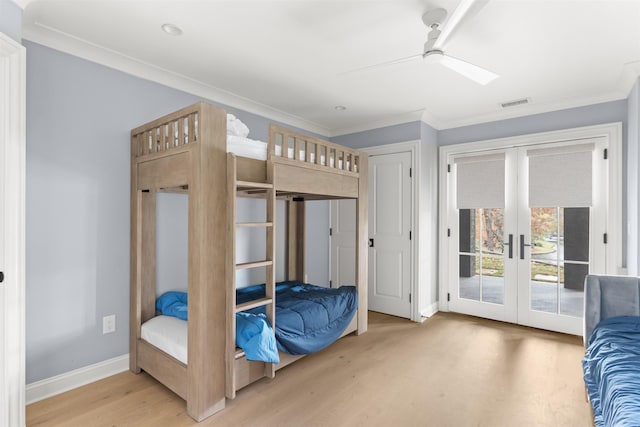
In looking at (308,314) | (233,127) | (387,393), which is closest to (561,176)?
(387,393)

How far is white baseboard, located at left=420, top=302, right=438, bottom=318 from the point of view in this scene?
386 cm

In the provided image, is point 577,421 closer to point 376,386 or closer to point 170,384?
point 376,386

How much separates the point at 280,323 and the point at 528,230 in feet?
9.44

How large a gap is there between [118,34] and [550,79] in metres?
3.37

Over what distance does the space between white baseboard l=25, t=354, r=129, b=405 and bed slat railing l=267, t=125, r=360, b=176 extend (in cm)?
190

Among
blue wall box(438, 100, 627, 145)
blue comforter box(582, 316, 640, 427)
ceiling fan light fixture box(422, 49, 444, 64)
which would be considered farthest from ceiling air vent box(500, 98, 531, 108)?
blue comforter box(582, 316, 640, 427)

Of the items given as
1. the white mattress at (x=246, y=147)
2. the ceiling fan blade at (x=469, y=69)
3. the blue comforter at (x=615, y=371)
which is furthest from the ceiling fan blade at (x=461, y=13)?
the blue comforter at (x=615, y=371)

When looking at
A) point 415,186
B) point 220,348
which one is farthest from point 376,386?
point 415,186

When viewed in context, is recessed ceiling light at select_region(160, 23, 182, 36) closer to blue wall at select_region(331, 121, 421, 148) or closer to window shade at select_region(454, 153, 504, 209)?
blue wall at select_region(331, 121, 421, 148)

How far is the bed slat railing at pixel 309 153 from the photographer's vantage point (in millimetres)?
2402

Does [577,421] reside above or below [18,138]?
below

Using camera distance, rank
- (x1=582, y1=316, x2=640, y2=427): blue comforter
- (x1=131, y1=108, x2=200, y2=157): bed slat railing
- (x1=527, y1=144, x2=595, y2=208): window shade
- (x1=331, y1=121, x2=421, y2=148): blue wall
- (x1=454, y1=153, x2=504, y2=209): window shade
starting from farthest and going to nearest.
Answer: (x1=331, y1=121, x2=421, y2=148): blue wall, (x1=454, y1=153, x2=504, y2=209): window shade, (x1=527, y1=144, x2=595, y2=208): window shade, (x1=131, y1=108, x2=200, y2=157): bed slat railing, (x1=582, y1=316, x2=640, y2=427): blue comforter

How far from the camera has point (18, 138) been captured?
67.7 inches

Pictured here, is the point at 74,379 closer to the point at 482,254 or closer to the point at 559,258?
the point at 482,254
